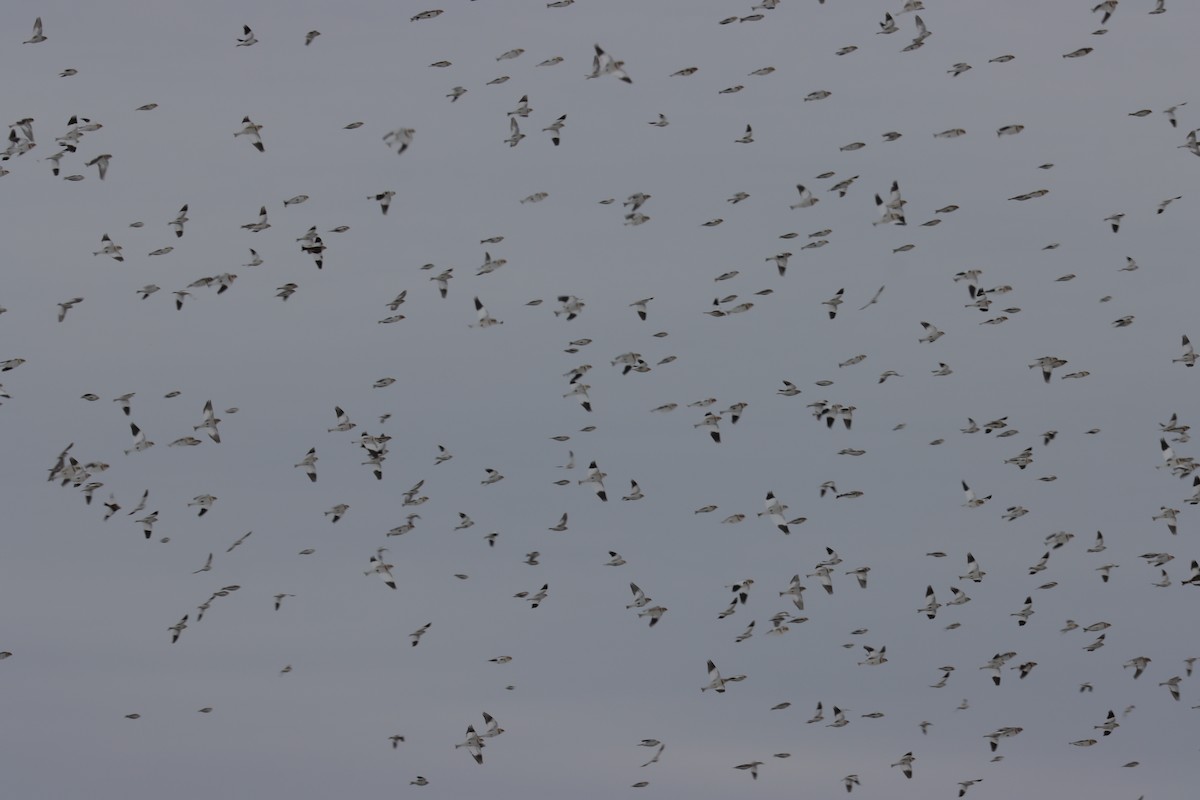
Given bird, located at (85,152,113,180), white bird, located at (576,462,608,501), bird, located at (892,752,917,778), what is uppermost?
bird, located at (85,152,113,180)

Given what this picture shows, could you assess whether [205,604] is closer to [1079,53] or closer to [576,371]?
[576,371]

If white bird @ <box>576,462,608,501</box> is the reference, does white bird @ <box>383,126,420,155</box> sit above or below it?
above

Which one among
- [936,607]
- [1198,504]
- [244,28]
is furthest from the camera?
[936,607]

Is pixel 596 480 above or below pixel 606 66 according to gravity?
below

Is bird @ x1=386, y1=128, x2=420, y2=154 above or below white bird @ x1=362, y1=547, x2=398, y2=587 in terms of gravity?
above

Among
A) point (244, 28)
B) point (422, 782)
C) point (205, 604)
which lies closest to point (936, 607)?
point (422, 782)

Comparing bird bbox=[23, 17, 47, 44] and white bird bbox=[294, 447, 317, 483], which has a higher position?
bird bbox=[23, 17, 47, 44]

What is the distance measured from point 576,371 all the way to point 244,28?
89.7ft

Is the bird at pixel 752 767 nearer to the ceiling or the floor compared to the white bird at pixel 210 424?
nearer to the floor

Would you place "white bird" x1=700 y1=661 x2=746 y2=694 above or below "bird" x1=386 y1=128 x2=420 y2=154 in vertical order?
below

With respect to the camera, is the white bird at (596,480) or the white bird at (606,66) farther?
the white bird at (596,480)

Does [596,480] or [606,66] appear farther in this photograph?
[596,480]

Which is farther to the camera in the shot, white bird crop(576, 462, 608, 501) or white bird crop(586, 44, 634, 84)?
white bird crop(576, 462, 608, 501)

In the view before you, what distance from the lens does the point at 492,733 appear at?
13288cm
